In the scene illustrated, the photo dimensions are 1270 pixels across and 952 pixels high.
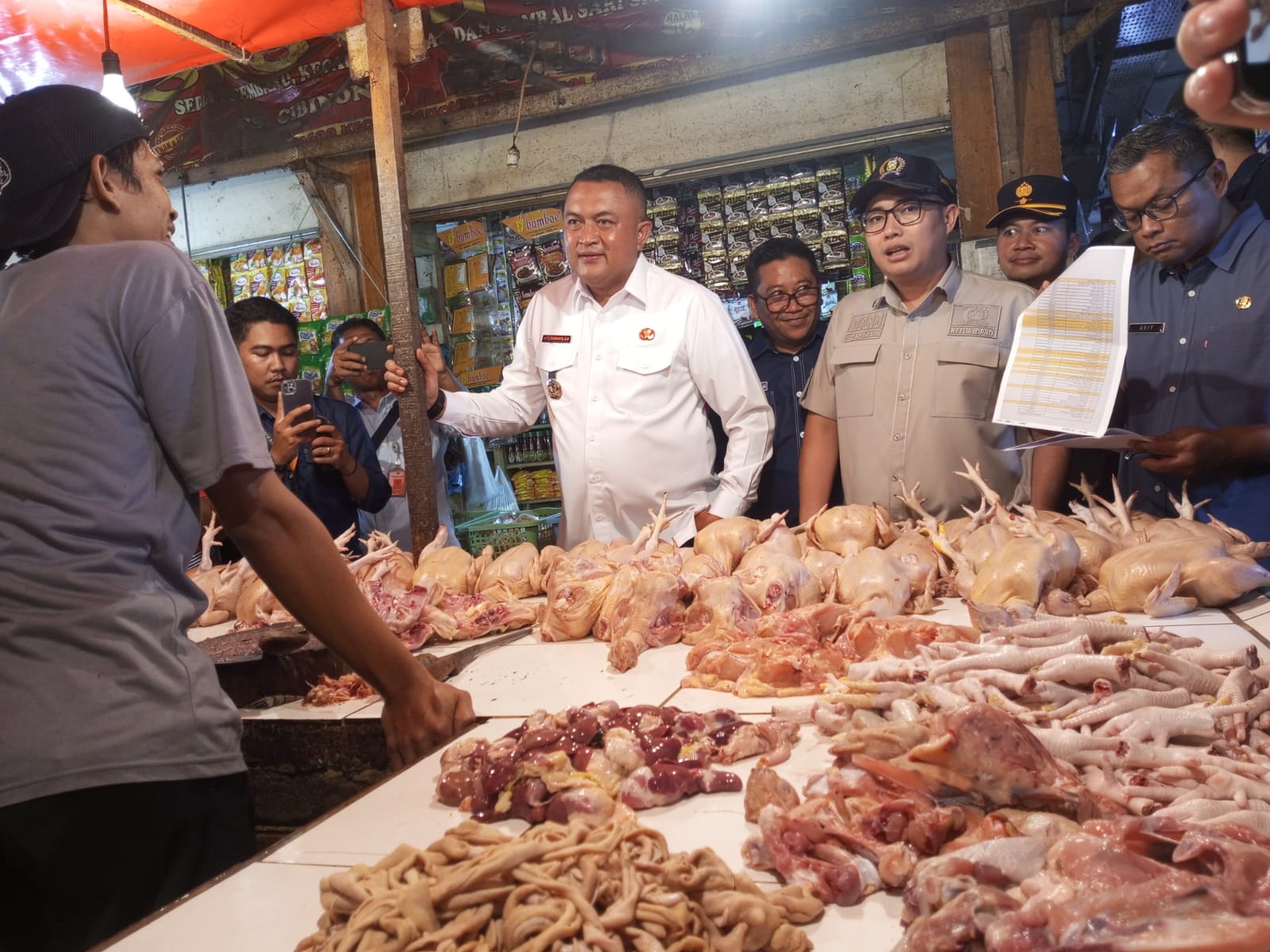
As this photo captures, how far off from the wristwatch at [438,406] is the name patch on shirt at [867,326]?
1913 mm

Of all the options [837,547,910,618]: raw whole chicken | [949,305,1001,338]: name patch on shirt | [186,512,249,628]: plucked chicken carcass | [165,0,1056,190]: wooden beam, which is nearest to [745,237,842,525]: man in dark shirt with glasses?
[949,305,1001,338]: name patch on shirt

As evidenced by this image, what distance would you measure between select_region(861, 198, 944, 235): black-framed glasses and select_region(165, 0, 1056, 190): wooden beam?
2.90 meters

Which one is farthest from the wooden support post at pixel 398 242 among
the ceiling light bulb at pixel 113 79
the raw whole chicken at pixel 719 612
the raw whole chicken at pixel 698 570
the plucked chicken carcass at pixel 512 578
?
the raw whole chicken at pixel 719 612

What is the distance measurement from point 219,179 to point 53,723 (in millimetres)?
7764

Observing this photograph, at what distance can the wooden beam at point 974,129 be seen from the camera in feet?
20.1

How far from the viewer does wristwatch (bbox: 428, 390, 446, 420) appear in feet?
14.7

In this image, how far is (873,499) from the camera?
4.18 meters

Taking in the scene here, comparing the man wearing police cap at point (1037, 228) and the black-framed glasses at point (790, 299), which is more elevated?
the man wearing police cap at point (1037, 228)

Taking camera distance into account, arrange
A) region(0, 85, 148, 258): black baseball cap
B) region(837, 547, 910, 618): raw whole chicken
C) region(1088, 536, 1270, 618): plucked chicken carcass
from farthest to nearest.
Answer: region(837, 547, 910, 618): raw whole chicken, region(1088, 536, 1270, 618): plucked chicken carcass, region(0, 85, 148, 258): black baseball cap

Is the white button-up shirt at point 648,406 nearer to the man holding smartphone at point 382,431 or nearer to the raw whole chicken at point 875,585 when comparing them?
the man holding smartphone at point 382,431

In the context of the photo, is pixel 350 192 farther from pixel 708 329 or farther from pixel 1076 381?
pixel 1076 381

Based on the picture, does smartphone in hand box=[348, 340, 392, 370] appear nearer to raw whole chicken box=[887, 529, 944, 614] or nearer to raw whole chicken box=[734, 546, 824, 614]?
raw whole chicken box=[734, 546, 824, 614]

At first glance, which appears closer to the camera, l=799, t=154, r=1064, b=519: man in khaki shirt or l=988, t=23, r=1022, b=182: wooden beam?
l=799, t=154, r=1064, b=519: man in khaki shirt

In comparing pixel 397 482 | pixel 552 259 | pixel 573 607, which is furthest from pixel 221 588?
pixel 552 259
